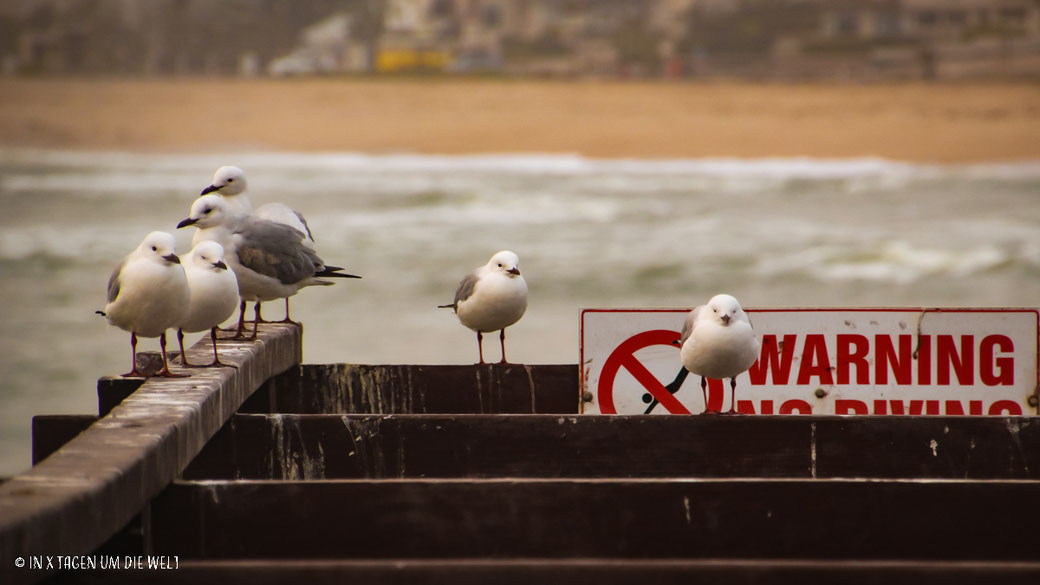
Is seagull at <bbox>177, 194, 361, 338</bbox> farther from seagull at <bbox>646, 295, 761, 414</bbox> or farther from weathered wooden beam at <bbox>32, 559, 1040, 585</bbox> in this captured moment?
weathered wooden beam at <bbox>32, 559, 1040, 585</bbox>

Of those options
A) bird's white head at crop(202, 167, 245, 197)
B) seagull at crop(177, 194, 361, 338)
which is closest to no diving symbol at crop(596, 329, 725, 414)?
seagull at crop(177, 194, 361, 338)

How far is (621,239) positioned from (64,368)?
1475cm

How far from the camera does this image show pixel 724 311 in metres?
5.33

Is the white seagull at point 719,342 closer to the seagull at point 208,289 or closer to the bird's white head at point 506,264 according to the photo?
the bird's white head at point 506,264

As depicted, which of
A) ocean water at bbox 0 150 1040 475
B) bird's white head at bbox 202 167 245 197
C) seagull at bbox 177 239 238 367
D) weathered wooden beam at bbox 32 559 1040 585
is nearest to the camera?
weathered wooden beam at bbox 32 559 1040 585

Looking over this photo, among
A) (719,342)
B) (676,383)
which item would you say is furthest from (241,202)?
(719,342)

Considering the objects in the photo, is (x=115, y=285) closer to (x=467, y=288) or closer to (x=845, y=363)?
(x=467, y=288)

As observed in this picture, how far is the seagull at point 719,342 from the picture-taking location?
5262mm

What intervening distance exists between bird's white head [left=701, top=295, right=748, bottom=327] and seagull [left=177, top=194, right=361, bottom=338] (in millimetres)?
1828

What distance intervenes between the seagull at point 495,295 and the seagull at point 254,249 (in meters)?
0.58

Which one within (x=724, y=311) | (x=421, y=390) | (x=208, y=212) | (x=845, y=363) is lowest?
(x=421, y=390)

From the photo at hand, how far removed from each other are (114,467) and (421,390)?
2717mm

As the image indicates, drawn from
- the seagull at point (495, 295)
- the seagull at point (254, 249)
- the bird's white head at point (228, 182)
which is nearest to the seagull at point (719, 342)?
the seagull at point (495, 295)

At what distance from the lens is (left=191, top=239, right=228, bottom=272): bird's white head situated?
547 centimetres
